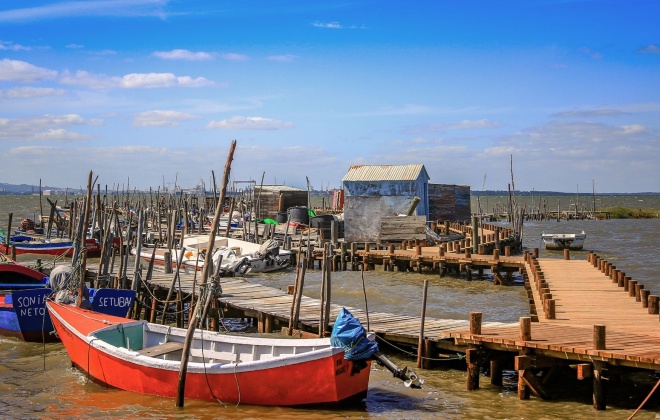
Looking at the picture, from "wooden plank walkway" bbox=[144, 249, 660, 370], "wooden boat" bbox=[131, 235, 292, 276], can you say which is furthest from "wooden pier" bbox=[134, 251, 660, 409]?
"wooden boat" bbox=[131, 235, 292, 276]

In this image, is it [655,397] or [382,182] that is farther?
[382,182]

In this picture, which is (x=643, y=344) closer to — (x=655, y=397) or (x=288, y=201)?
(x=655, y=397)

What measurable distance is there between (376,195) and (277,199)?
14595mm

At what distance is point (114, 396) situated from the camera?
1644cm

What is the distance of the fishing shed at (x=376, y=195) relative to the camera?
144 ft

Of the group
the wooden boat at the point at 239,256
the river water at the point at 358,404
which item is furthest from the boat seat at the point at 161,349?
the wooden boat at the point at 239,256

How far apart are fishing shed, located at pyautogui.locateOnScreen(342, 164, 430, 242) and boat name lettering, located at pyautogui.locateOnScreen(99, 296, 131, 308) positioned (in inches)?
902

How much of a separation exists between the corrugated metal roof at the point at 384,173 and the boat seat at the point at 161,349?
99.3 ft

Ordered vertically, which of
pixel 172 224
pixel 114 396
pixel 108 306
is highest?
pixel 172 224

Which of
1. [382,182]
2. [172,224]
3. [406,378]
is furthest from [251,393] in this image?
[382,182]

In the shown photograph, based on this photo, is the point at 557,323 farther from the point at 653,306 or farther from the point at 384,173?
the point at 384,173

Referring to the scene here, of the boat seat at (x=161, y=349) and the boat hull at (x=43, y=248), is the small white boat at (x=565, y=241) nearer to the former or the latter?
the boat hull at (x=43, y=248)

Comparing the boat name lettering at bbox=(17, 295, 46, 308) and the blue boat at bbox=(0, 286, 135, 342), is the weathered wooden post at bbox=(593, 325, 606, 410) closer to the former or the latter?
the blue boat at bbox=(0, 286, 135, 342)

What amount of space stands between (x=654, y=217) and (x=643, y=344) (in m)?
95.5
